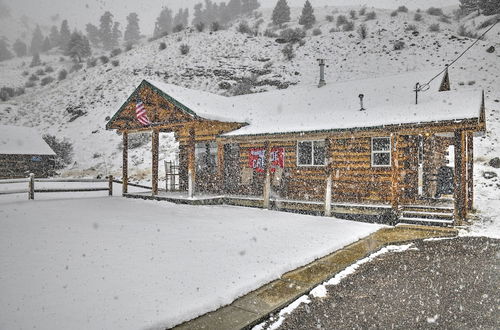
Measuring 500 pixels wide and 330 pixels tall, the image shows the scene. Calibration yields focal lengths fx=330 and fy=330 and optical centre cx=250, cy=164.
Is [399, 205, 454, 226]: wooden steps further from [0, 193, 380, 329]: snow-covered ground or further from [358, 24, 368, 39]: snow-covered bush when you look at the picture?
[358, 24, 368, 39]: snow-covered bush

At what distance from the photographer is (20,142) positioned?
2936 centimetres

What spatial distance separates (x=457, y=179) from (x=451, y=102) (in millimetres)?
3084

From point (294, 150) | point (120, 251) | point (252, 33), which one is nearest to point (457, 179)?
point (294, 150)

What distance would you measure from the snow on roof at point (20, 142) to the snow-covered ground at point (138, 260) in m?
20.2

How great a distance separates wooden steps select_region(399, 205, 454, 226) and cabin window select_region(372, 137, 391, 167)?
2.22 metres

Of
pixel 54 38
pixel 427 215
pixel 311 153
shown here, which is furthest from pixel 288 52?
pixel 54 38

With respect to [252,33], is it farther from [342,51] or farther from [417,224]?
[417,224]

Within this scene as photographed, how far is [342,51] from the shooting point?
1858 inches

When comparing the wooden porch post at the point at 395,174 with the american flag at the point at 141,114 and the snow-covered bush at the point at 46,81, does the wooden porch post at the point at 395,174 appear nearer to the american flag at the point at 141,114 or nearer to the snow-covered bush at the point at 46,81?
the american flag at the point at 141,114

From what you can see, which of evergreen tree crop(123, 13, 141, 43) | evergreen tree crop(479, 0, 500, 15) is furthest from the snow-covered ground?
evergreen tree crop(123, 13, 141, 43)

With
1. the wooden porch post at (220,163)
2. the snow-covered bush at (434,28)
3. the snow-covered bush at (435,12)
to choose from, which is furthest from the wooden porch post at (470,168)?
the snow-covered bush at (435,12)

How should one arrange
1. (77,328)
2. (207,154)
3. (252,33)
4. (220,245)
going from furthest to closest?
(252,33), (207,154), (220,245), (77,328)

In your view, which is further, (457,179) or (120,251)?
(457,179)

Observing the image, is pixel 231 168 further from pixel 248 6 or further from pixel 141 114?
pixel 248 6
